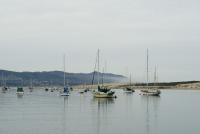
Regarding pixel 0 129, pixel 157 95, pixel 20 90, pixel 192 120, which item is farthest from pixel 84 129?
pixel 20 90

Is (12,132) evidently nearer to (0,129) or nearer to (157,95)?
(0,129)

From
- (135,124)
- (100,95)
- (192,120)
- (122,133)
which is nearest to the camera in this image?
(122,133)

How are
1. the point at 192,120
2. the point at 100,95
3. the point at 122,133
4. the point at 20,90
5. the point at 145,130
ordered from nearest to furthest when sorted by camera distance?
the point at 122,133, the point at 145,130, the point at 192,120, the point at 100,95, the point at 20,90

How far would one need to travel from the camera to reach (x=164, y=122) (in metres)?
52.6

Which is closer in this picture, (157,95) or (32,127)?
(32,127)

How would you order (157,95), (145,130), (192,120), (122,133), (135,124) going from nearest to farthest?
(122,133) < (145,130) < (135,124) < (192,120) < (157,95)

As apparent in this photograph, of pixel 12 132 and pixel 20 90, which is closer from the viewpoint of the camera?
pixel 12 132

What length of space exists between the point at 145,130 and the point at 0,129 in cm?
1374

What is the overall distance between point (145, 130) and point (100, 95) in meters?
60.4

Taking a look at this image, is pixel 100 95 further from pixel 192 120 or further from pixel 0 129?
pixel 0 129

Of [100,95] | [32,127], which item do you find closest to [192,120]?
[32,127]

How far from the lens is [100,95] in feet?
347

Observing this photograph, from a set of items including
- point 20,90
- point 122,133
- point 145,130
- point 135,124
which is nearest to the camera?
point 122,133

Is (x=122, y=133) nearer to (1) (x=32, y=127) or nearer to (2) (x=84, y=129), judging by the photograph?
(2) (x=84, y=129)
